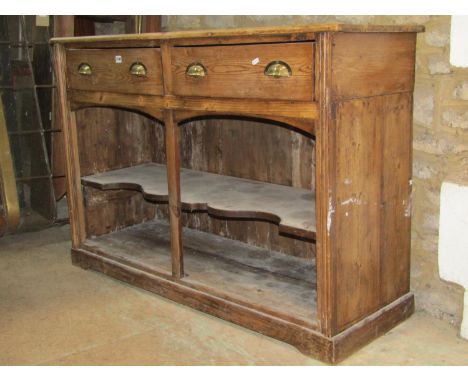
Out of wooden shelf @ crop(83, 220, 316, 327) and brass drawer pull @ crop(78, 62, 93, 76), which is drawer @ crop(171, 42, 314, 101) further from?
wooden shelf @ crop(83, 220, 316, 327)

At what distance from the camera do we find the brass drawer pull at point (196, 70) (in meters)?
2.44

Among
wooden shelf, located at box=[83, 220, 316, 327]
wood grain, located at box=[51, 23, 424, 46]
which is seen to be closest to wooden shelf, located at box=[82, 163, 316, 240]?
wooden shelf, located at box=[83, 220, 316, 327]

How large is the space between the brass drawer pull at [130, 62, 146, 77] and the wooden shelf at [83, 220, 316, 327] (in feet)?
3.00

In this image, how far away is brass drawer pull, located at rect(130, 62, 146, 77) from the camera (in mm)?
2719

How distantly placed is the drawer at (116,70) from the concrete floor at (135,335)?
3.19 ft

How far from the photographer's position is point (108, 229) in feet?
11.9

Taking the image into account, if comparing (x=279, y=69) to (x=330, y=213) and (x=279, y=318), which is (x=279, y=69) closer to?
(x=330, y=213)

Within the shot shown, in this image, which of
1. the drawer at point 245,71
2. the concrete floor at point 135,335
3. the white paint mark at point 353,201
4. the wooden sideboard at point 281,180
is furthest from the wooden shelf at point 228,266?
the drawer at point 245,71

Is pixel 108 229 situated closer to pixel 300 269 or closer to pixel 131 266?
pixel 131 266

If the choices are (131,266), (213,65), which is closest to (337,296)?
(213,65)

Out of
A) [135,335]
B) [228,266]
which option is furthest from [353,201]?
[135,335]

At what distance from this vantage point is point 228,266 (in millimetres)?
3004

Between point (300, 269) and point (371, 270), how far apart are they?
55cm

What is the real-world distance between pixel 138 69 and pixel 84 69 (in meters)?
0.42
